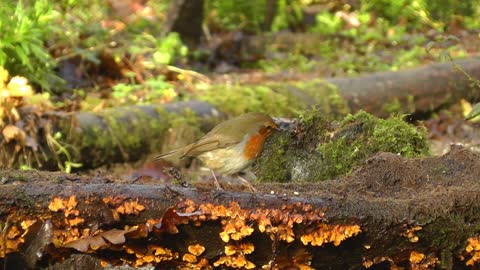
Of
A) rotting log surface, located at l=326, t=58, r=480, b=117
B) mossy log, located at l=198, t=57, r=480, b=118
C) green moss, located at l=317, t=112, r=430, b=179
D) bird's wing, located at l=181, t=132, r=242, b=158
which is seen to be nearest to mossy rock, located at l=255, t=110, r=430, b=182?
green moss, located at l=317, t=112, r=430, b=179

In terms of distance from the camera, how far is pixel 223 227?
3105 millimetres

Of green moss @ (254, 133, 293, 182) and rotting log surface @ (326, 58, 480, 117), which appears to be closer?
green moss @ (254, 133, 293, 182)

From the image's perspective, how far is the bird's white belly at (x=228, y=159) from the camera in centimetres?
415

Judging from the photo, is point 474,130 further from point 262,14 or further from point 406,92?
point 262,14

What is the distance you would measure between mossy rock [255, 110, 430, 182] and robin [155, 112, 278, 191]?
550mm

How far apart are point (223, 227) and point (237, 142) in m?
1.06

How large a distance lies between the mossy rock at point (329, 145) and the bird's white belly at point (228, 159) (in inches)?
22.1

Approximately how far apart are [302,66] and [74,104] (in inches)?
187

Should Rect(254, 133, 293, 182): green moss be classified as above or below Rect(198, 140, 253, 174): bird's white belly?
below

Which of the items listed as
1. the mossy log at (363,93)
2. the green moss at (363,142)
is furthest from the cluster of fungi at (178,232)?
the mossy log at (363,93)

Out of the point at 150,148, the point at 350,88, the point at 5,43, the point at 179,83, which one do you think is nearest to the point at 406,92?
the point at 350,88

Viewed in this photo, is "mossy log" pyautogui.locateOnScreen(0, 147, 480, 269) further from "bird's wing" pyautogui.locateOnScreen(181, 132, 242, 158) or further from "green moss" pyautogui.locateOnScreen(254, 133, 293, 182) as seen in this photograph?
"green moss" pyautogui.locateOnScreen(254, 133, 293, 182)

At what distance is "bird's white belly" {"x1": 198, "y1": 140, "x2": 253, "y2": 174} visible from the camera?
13.6 ft

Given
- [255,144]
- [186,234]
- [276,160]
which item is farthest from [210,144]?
[186,234]
